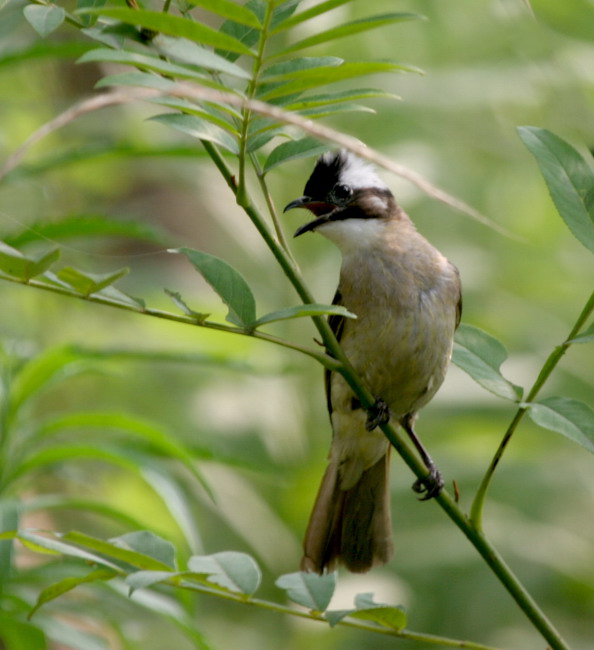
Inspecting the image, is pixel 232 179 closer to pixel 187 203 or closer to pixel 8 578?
pixel 8 578

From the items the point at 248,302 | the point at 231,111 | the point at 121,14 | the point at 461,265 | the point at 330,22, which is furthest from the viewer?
the point at 461,265

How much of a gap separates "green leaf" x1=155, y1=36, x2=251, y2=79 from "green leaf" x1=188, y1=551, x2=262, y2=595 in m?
0.80

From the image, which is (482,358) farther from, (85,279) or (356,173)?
(356,173)

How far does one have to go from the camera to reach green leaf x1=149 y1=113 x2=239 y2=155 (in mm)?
1397

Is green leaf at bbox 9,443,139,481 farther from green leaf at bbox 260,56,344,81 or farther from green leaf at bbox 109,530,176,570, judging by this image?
green leaf at bbox 260,56,344,81

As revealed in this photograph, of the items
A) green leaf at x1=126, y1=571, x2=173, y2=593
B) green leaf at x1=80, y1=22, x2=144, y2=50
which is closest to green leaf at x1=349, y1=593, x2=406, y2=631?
green leaf at x1=126, y1=571, x2=173, y2=593

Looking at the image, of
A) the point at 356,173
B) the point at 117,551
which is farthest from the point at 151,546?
the point at 356,173

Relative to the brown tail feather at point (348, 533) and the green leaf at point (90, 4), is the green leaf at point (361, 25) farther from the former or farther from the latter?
the brown tail feather at point (348, 533)

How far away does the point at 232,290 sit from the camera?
59.3 inches

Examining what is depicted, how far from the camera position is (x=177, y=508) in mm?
2285

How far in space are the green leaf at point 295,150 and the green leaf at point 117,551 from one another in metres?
0.63

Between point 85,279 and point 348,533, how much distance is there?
61.5 inches

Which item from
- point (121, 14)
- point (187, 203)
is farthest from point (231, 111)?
point (187, 203)

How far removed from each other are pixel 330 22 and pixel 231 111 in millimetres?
Result: 2554
